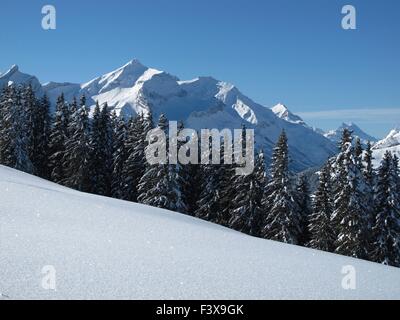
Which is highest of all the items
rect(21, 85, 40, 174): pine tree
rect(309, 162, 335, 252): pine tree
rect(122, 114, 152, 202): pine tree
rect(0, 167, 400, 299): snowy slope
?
rect(21, 85, 40, 174): pine tree

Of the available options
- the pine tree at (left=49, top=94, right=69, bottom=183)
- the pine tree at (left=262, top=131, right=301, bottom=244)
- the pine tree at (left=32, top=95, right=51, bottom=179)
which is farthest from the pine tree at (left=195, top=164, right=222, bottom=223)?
the pine tree at (left=32, top=95, right=51, bottom=179)

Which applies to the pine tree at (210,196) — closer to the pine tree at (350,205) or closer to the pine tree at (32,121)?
the pine tree at (350,205)

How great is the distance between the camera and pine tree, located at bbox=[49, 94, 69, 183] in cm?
5178

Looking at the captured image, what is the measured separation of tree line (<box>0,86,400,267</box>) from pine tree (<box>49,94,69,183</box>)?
13 centimetres

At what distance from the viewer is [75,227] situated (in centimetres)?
1012

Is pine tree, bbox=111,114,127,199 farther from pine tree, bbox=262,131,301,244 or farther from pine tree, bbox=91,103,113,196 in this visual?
pine tree, bbox=262,131,301,244

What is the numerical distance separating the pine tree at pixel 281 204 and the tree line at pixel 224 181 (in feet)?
Answer: 0.31

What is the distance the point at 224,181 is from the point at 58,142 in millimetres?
23157

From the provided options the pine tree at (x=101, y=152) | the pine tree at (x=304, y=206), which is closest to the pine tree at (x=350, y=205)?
the pine tree at (x=304, y=206)

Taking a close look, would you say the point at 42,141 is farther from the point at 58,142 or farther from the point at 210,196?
the point at 210,196

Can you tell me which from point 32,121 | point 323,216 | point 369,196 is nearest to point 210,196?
point 323,216
